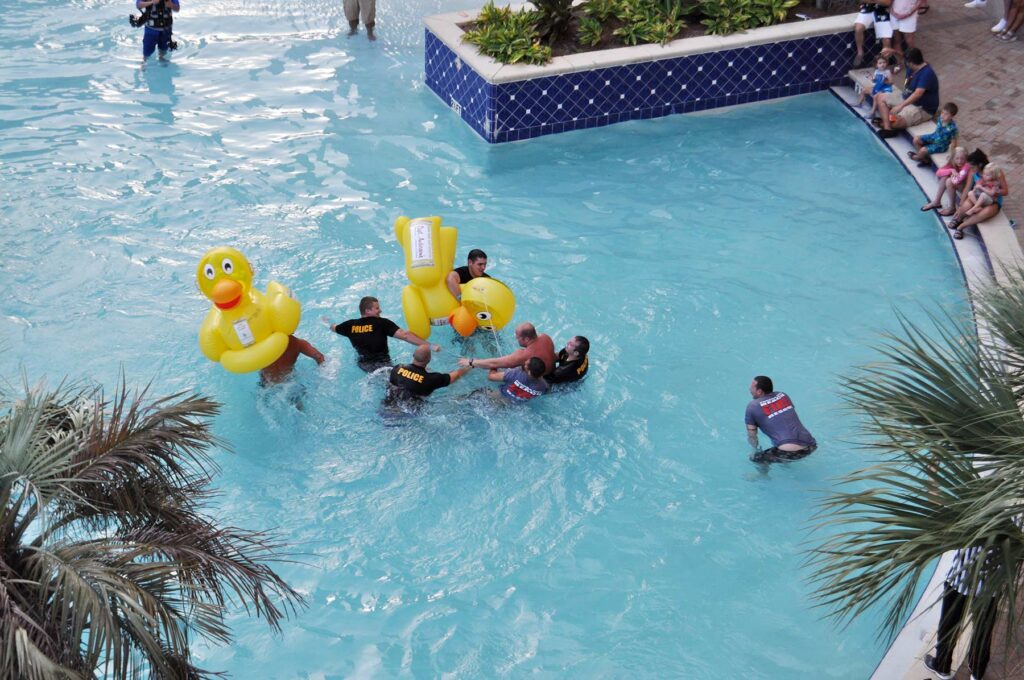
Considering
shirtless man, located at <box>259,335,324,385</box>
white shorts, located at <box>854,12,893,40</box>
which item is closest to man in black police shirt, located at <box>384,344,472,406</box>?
shirtless man, located at <box>259,335,324,385</box>

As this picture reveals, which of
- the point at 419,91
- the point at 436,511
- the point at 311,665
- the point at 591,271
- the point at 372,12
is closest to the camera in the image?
the point at 311,665

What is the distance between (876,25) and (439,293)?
956 centimetres

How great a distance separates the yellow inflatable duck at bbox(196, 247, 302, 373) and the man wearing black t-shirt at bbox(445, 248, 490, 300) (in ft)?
5.58

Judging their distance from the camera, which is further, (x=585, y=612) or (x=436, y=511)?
(x=436, y=511)

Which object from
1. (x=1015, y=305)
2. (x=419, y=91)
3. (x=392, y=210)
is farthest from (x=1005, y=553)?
(x=419, y=91)

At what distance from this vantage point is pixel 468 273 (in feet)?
37.8

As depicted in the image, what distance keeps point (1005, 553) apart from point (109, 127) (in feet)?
45.7

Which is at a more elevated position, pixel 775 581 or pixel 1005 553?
pixel 1005 553

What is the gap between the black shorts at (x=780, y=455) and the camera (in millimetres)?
9867

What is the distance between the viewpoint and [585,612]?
9.05 metres

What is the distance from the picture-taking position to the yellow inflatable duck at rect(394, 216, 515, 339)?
1093cm

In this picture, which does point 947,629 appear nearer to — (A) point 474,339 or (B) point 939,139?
(A) point 474,339

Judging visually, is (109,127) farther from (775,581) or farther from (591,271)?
(775,581)

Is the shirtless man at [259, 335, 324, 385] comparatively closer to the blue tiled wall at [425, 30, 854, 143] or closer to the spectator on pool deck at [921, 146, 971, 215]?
the blue tiled wall at [425, 30, 854, 143]
